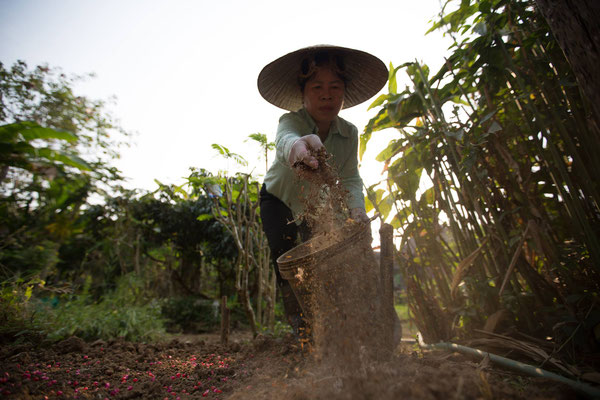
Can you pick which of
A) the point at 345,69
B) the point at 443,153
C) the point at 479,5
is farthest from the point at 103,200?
the point at 479,5

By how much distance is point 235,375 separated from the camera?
154cm

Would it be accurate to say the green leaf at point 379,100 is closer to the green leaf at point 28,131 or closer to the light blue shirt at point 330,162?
the light blue shirt at point 330,162

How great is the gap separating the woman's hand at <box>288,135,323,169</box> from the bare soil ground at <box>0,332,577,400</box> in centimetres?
76

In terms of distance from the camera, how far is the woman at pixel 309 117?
1.68m

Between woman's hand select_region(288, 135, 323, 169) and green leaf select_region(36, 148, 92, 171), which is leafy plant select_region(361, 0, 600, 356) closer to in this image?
woman's hand select_region(288, 135, 323, 169)

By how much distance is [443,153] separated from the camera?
180 cm

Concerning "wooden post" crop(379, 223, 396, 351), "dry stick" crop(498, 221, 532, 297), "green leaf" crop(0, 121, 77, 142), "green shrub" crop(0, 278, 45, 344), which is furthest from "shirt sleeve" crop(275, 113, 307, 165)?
"green shrub" crop(0, 278, 45, 344)

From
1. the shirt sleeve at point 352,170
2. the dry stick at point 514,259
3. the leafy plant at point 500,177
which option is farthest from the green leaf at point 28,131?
the dry stick at point 514,259

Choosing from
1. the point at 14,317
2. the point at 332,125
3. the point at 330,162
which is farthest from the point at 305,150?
the point at 14,317

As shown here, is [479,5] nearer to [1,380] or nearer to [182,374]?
[182,374]

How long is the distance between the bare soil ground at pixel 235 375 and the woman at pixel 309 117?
347 mm

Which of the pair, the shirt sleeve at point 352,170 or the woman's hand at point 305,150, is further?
the shirt sleeve at point 352,170

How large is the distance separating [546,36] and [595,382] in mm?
1567

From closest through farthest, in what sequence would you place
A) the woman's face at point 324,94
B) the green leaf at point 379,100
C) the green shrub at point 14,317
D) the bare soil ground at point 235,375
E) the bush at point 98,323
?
1. the bare soil ground at point 235,375
2. the woman's face at point 324,94
3. the green shrub at point 14,317
4. the green leaf at point 379,100
5. the bush at point 98,323
